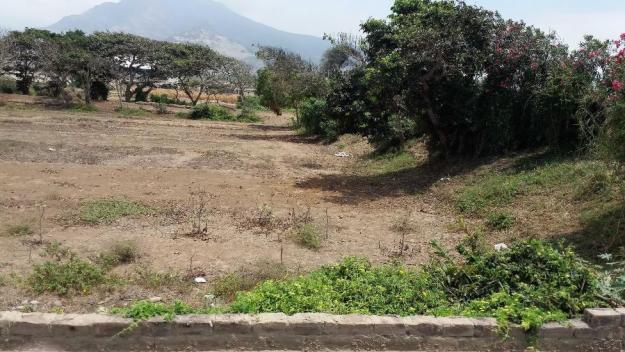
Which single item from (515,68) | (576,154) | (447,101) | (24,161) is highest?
(515,68)

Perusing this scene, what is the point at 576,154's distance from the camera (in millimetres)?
9516

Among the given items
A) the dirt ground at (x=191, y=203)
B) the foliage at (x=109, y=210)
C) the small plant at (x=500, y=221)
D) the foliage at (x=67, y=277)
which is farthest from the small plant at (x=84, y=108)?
the small plant at (x=500, y=221)

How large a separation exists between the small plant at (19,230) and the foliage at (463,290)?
155 inches

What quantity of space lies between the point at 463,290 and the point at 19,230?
554 cm

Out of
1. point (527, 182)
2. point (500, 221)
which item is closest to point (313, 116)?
point (527, 182)

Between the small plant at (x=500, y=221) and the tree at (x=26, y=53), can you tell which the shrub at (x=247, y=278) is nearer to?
the small plant at (x=500, y=221)

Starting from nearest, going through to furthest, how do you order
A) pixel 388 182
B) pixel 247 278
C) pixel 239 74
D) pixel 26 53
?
pixel 247 278 → pixel 388 182 → pixel 26 53 → pixel 239 74

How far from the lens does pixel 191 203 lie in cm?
886

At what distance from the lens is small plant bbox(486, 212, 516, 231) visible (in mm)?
7539

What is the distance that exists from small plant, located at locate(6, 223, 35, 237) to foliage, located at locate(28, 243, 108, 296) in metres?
1.49

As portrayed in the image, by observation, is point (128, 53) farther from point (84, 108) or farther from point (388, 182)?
point (388, 182)

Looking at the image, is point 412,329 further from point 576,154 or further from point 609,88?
point 576,154

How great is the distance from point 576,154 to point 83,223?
27.8 feet

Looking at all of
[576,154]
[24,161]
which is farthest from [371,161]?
[24,161]
